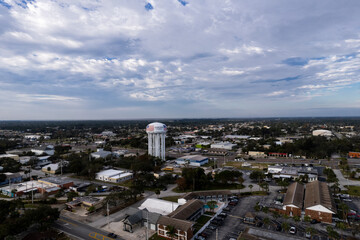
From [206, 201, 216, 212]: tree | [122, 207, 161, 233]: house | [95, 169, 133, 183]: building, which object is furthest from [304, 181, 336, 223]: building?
[95, 169, 133, 183]: building

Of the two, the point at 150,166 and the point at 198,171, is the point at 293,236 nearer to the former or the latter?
the point at 198,171

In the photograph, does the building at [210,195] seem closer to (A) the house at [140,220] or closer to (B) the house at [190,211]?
(B) the house at [190,211]

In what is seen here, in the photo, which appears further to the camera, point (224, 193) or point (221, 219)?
point (224, 193)

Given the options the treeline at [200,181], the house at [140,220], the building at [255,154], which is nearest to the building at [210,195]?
the treeline at [200,181]

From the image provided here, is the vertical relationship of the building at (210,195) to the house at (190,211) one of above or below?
below

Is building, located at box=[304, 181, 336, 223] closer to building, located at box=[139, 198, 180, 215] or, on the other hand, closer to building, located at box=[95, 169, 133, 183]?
building, located at box=[139, 198, 180, 215]

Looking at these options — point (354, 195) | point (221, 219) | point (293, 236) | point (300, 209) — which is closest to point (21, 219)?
point (221, 219)

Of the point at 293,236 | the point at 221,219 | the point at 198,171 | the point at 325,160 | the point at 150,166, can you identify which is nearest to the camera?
the point at 293,236
